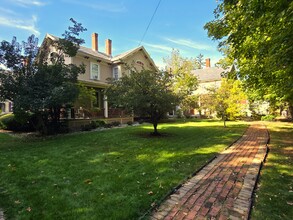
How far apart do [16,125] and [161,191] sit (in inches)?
550

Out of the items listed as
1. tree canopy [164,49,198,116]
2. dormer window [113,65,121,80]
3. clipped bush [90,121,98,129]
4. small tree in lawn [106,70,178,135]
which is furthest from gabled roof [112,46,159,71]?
small tree in lawn [106,70,178,135]

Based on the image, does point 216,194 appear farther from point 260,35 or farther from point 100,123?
point 100,123

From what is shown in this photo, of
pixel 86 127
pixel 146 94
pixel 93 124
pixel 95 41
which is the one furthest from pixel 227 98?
pixel 95 41

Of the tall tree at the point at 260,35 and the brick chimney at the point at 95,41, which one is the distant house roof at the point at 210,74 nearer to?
the brick chimney at the point at 95,41

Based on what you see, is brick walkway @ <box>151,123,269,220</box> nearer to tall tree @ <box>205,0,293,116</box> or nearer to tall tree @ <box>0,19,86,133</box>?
tall tree @ <box>205,0,293,116</box>

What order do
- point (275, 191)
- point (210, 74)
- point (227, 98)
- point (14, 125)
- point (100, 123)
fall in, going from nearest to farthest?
point (275, 191) → point (14, 125) → point (227, 98) → point (100, 123) → point (210, 74)

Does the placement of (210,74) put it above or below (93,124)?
above

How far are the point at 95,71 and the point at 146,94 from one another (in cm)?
1044

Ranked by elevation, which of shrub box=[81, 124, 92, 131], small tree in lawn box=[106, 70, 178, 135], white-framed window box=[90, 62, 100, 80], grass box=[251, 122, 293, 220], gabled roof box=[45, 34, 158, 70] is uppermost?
gabled roof box=[45, 34, 158, 70]

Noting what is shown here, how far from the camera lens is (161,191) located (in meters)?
3.90

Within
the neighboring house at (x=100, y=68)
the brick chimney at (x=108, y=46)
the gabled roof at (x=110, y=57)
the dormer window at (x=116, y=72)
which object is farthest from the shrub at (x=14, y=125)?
the brick chimney at (x=108, y=46)

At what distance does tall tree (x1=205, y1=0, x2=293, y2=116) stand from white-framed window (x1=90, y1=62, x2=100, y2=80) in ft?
38.6

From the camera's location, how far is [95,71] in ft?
61.8

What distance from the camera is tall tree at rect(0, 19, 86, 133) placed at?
9553 millimetres
